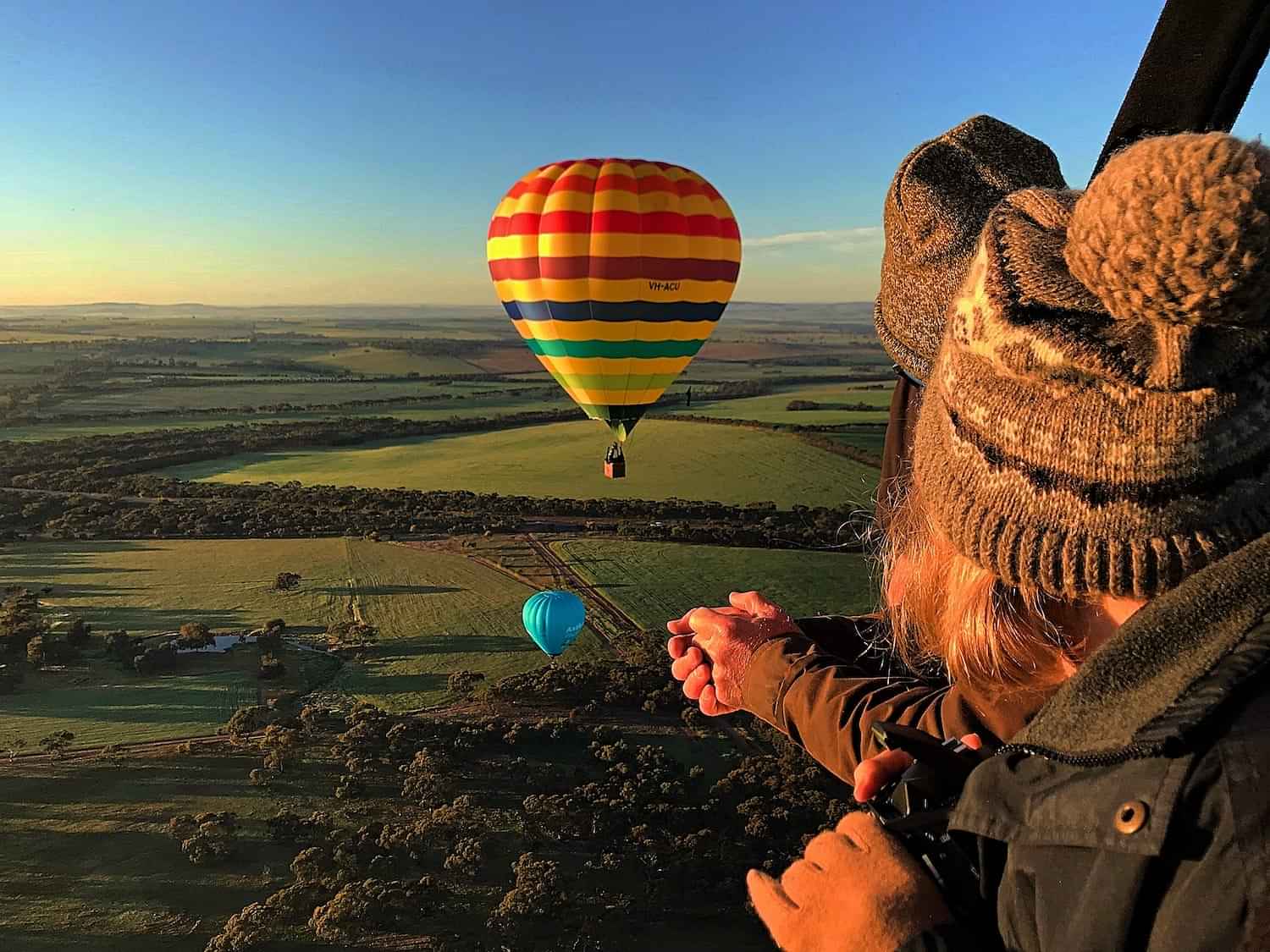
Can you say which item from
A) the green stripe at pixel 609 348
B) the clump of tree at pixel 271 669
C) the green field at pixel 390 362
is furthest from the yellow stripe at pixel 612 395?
the green field at pixel 390 362

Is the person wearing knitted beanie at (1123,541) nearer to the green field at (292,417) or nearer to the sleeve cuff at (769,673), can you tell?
the sleeve cuff at (769,673)

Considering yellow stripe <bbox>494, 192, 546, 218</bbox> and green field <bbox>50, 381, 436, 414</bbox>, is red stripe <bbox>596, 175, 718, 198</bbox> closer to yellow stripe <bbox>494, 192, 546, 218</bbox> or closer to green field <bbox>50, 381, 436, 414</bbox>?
yellow stripe <bbox>494, 192, 546, 218</bbox>

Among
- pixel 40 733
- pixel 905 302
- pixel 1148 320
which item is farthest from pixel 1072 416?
pixel 40 733

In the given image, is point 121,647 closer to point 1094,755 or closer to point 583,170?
point 583,170

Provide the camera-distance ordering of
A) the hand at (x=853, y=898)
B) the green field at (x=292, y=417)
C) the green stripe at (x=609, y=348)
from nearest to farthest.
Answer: the hand at (x=853, y=898)
the green stripe at (x=609, y=348)
the green field at (x=292, y=417)

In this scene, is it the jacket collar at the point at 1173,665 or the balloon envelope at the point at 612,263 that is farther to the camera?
the balloon envelope at the point at 612,263

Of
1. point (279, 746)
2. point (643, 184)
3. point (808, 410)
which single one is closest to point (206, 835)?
point (279, 746)
